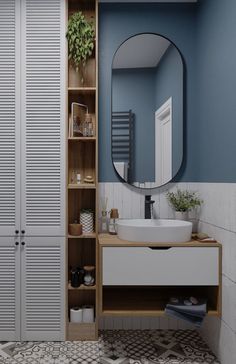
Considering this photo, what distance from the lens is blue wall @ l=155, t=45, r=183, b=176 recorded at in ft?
8.46

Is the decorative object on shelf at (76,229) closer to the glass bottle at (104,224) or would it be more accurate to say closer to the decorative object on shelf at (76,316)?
the glass bottle at (104,224)

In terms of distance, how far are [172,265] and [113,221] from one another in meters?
0.59

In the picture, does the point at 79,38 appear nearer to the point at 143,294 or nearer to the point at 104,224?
the point at 104,224

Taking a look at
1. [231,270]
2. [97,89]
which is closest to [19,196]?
[97,89]

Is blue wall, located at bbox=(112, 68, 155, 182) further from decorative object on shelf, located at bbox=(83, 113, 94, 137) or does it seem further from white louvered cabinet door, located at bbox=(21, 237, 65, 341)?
white louvered cabinet door, located at bbox=(21, 237, 65, 341)

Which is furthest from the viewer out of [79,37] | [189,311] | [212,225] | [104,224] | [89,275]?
[104,224]

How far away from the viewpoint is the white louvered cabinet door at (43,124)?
7.72 feet

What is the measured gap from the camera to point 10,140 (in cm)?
237

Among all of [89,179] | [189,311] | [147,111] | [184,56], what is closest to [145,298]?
[189,311]

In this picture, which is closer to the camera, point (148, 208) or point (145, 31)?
point (148, 208)

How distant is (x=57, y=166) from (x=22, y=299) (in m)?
1.00

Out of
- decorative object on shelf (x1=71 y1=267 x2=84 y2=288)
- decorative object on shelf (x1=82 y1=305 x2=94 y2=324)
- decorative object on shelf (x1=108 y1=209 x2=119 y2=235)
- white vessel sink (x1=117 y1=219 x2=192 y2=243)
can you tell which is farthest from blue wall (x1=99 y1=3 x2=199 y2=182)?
decorative object on shelf (x1=82 y1=305 x2=94 y2=324)

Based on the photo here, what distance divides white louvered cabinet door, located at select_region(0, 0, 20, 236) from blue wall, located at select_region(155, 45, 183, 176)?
1.09 m

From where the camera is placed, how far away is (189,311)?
2.07 m
